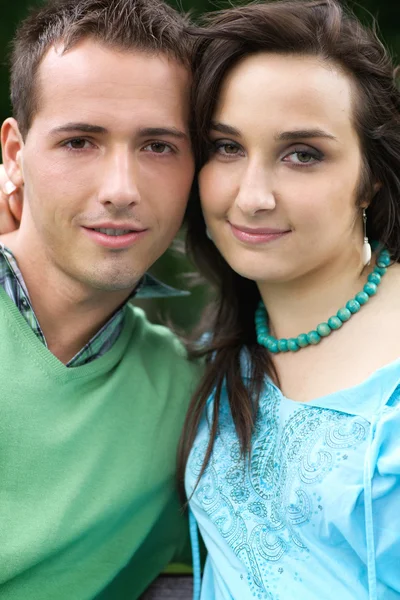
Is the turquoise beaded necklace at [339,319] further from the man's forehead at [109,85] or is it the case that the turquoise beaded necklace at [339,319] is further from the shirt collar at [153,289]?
the man's forehead at [109,85]

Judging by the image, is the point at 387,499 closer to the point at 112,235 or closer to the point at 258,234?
the point at 258,234

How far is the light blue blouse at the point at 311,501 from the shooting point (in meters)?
1.74

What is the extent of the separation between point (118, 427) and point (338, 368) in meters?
0.64

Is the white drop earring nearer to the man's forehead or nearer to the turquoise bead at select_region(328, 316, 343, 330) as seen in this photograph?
the turquoise bead at select_region(328, 316, 343, 330)

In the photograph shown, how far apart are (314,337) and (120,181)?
0.65m

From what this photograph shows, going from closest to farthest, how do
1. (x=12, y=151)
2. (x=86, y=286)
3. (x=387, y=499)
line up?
1. (x=387, y=499)
2. (x=86, y=286)
3. (x=12, y=151)

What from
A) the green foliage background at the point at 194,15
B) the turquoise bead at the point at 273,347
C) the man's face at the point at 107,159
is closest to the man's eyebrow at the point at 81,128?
the man's face at the point at 107,159

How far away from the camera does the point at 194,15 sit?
3.73m

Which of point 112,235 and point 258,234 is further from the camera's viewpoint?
point 112,235

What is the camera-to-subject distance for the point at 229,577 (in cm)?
200

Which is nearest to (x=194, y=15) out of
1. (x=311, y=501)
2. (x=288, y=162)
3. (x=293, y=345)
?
(x=288, y=162)

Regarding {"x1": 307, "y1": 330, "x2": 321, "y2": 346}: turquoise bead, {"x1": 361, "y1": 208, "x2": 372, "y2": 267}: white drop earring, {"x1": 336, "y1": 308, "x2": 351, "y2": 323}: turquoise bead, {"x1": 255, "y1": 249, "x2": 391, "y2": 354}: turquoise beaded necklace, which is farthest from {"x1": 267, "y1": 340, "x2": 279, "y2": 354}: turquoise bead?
{"x1": 361, "y1": 208, "x2": 372, "y2": 267}: white drop earring

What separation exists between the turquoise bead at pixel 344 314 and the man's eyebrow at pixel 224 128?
52 centimetres

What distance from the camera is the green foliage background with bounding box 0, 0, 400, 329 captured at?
149 inches
